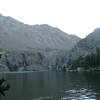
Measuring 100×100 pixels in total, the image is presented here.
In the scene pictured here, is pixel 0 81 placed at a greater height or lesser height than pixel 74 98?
greater

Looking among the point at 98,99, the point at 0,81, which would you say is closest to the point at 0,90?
the point at 0,81

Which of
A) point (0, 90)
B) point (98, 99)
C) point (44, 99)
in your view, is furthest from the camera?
point (44, 99)

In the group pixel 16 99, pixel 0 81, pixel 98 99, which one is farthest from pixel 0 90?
pixel 16 99

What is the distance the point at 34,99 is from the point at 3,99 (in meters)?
6.90

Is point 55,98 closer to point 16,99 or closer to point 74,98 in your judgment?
point 74,98

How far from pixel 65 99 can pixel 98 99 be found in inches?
275

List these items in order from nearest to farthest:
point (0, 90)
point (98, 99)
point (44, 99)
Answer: point (0, 90)
point (98, 99)
point (44, 99)

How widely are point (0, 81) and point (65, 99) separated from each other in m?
48.4

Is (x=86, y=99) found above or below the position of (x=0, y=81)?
below

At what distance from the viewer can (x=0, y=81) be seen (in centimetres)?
1577

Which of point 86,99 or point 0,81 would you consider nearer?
point 0,81

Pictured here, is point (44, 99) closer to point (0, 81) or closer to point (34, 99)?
point (34, 99)

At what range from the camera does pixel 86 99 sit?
6281 cm

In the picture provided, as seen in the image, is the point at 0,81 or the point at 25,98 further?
the point at 25,98
